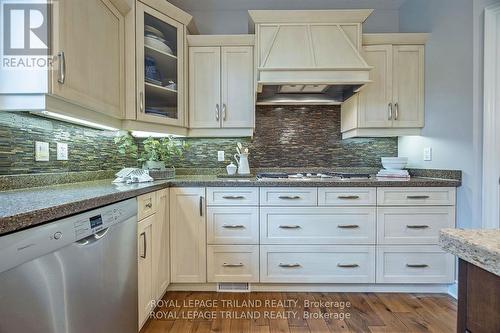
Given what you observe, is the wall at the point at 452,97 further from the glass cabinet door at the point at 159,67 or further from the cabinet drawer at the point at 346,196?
the glass cabinet door at the point at 159,67

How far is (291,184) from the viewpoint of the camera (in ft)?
7.11

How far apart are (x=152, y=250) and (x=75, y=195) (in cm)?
77

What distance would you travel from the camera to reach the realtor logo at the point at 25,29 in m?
1.26

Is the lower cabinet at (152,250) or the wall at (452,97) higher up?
the wall at (452,97)

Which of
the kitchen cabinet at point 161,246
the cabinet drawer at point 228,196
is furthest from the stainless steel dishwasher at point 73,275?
the cabinet drawer at point 228,196

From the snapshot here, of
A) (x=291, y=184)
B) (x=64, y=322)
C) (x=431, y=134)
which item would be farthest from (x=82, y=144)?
(x=431, y=134)

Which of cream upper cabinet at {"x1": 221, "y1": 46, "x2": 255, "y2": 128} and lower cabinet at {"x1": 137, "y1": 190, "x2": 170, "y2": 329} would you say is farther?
cream upper cabinet at {"x1": 221, "y1": 46, "x2": 255, "y2": 128}

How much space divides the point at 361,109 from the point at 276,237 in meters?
1.39

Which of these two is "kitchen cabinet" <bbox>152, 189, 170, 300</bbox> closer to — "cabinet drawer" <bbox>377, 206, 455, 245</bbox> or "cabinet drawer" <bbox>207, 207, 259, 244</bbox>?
"cabinet drawer" <bbox>207, 207, 259, 244</bbox>

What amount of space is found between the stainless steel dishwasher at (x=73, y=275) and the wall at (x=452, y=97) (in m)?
2.31

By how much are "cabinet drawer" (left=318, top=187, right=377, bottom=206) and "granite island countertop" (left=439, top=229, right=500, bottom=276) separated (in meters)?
1.55

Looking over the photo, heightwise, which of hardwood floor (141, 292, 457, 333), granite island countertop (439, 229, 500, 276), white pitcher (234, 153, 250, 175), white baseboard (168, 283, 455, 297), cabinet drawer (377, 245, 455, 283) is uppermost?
white pitcher (234, 153, 250, 175)

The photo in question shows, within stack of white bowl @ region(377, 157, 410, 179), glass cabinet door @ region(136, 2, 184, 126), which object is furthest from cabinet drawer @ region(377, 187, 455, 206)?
A: glass cabinet door @ region(136, 2, 184, 126)

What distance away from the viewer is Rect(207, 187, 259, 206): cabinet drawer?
2.20m
